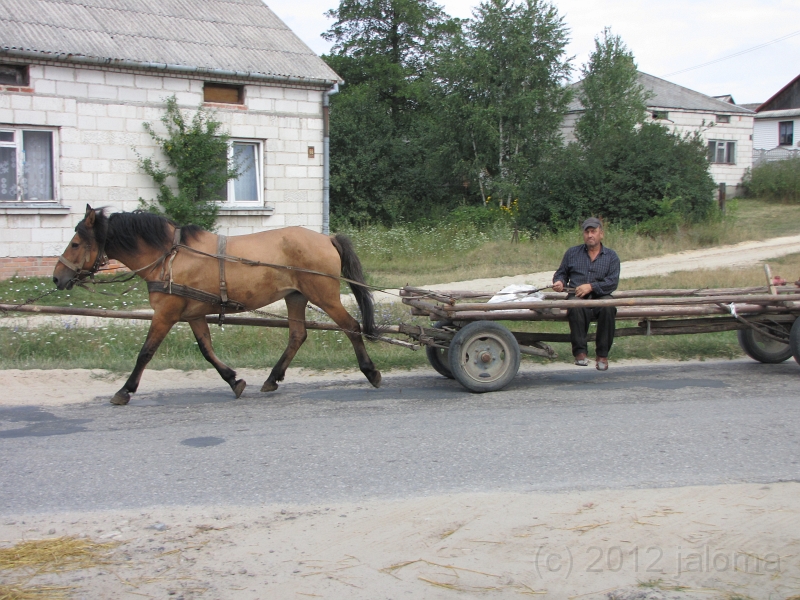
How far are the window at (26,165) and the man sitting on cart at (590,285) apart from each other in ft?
35.7

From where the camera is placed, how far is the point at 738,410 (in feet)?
20.8

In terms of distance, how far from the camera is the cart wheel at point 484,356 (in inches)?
276

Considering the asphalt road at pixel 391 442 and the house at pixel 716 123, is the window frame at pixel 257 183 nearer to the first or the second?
the asphalt road at pixel 391 442

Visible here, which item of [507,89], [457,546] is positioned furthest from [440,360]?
[507,89]

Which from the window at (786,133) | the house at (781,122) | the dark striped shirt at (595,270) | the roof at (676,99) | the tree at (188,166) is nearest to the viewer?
the dark striped shirt at (595,270)

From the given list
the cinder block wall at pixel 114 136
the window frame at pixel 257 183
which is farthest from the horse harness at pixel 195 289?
the window frame at pixel 257 183

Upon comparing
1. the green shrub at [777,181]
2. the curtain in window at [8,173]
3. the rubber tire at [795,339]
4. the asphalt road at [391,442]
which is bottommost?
the asphalt road at [391,442]

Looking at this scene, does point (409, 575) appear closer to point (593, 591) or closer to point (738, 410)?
point (593, 591)

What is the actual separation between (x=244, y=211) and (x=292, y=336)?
9.56m

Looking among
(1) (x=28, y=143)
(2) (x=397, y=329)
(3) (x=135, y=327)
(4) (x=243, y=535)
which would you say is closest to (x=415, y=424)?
(2) (x=397, y=329)

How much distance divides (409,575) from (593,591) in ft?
2.67

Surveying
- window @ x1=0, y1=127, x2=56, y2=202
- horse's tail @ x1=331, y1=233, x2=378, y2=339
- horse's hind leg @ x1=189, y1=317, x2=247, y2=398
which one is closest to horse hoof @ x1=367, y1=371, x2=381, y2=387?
horse's tail @ x1=331, y1=233, x2=378, y2=339

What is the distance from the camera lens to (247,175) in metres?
16.9

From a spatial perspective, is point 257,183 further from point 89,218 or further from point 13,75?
point 89,218
